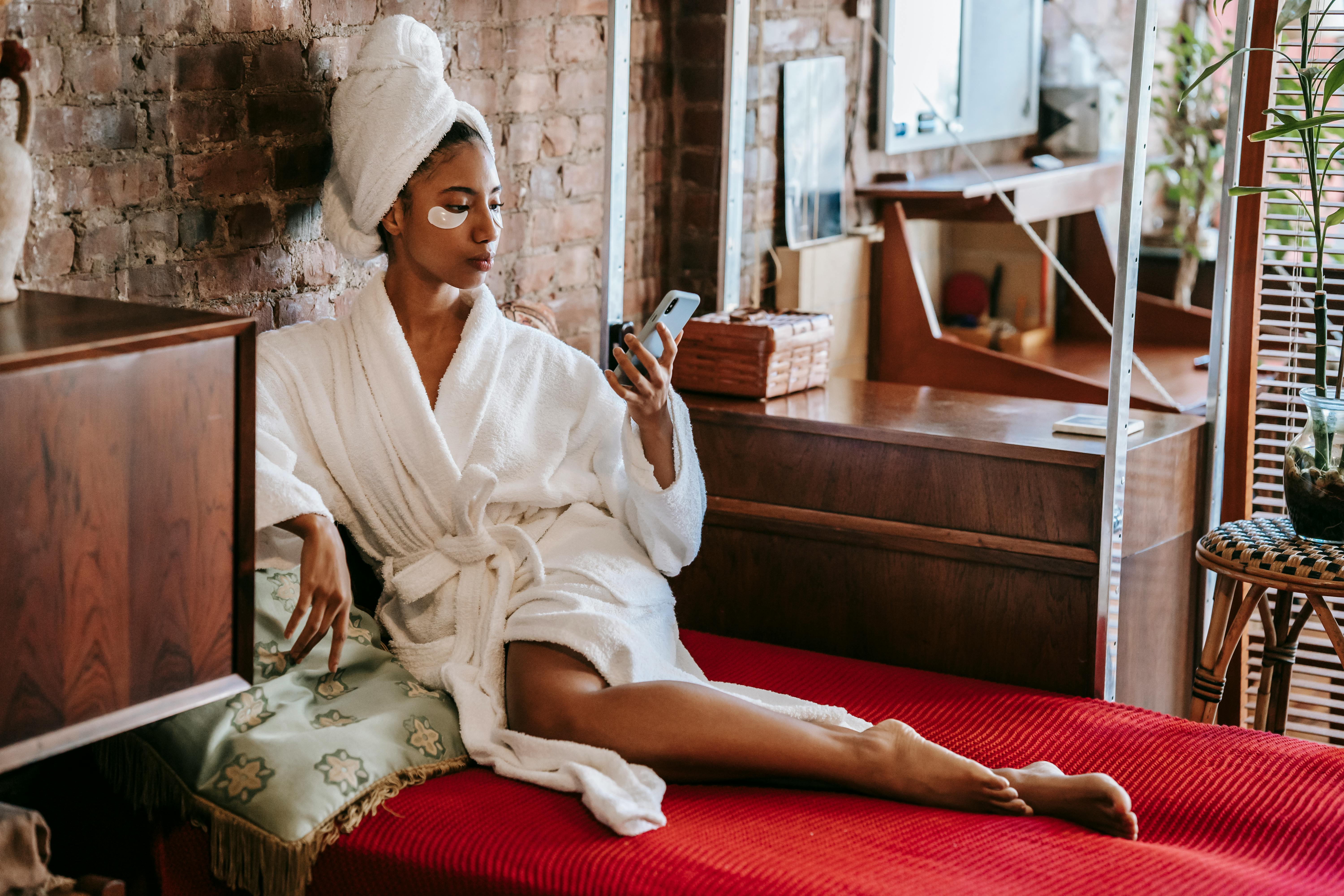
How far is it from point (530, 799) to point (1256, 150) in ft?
5.84

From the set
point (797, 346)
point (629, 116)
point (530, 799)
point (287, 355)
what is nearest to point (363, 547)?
point (287, 355)

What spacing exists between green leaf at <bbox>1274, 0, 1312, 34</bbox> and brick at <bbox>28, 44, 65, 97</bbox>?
1829 mm

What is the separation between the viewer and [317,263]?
234 centimetres

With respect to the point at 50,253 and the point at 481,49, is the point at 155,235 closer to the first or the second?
the point at 50,253

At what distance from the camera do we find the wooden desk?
3.54 m

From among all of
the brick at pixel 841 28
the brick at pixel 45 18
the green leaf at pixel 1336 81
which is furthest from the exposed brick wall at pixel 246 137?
the green leaf at pixel 1336 81

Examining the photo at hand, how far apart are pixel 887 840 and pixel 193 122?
1.39 metres

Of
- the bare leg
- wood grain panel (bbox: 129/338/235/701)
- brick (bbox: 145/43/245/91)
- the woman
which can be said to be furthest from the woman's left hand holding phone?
brick (bbox: 145/43/245/91)

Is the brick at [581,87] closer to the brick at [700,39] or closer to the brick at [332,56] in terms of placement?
the brick at [700,39]

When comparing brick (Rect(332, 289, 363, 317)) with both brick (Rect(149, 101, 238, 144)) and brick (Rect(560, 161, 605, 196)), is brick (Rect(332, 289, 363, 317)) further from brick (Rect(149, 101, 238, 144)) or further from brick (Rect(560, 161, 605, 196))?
brick (Rect(560, 161, 605, 196))

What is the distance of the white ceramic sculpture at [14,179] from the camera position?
5.41ft

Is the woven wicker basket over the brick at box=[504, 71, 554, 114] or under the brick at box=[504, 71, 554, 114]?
under

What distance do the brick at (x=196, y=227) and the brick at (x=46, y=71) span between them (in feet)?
0.86

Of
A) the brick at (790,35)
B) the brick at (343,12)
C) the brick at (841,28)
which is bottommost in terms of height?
the brick at (343,12)
